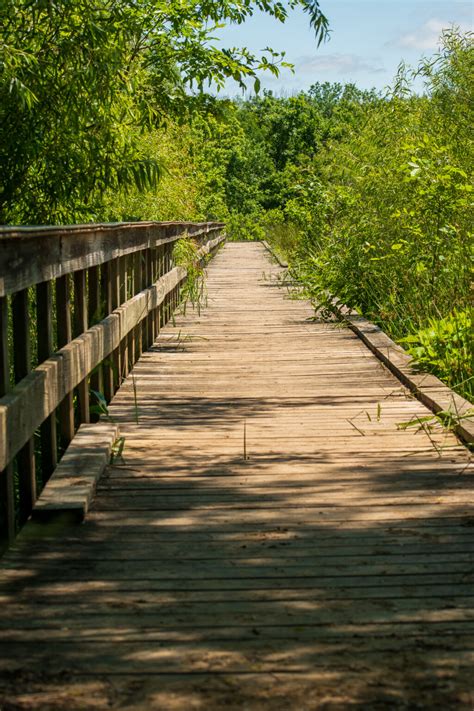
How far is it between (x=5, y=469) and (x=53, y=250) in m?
1.11

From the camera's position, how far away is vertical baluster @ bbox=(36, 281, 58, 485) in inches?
171

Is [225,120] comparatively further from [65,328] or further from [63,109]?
[65,328]

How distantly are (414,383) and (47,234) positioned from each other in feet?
10.9

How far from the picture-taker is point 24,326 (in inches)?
154

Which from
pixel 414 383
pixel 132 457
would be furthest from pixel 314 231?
pixel 132 457

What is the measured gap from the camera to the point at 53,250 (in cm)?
425

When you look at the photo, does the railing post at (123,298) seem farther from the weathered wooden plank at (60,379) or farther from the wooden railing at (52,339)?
the weathered wooden plank at (60,379)

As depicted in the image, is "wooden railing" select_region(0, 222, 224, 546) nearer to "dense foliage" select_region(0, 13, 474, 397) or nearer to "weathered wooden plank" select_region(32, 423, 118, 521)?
"weathered wooden plank" select_region(32, 423, 118, 521)

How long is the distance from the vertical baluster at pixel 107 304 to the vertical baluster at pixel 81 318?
83cm

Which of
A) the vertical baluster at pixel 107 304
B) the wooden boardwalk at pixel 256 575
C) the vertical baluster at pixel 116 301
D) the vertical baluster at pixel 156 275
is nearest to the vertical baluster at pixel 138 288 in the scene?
the vertical baluster at pixel 116 301

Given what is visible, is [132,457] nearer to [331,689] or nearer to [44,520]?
[44,520]

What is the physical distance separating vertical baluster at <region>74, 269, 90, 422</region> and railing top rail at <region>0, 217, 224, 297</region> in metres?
0.09

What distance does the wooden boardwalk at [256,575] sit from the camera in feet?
8.14

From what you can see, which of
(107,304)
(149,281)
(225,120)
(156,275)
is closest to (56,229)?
(107,304)
